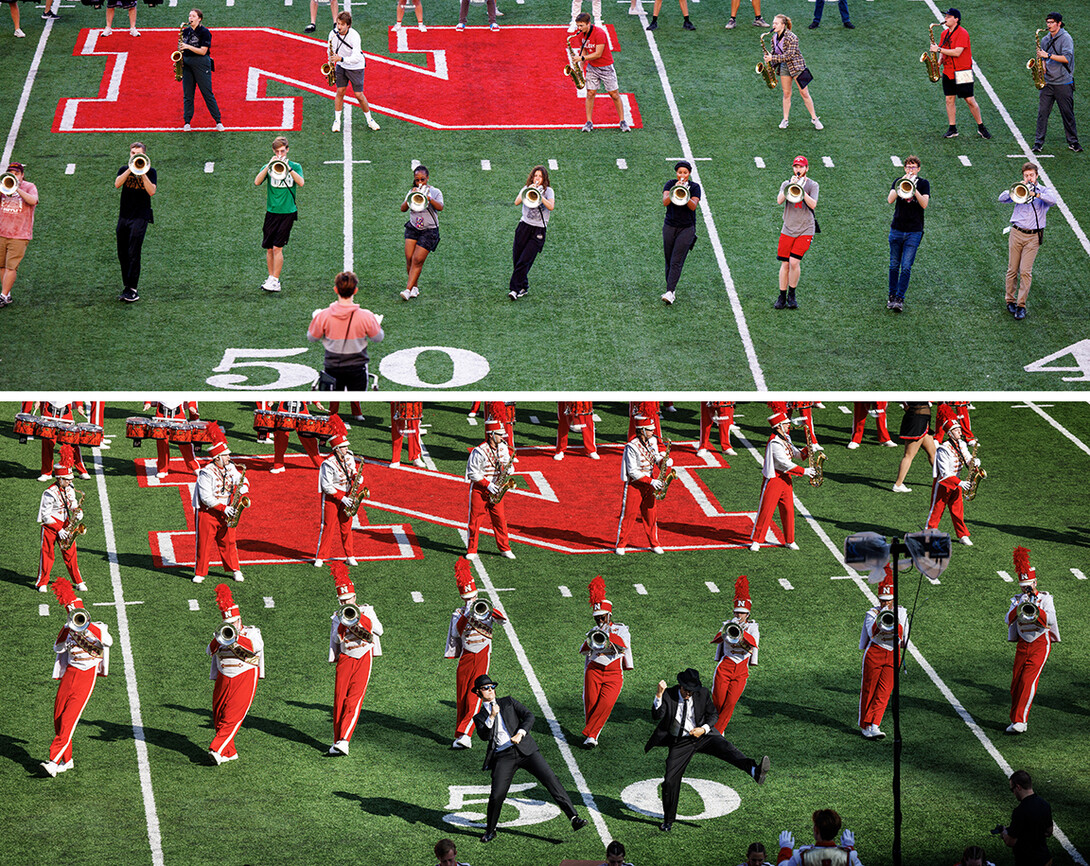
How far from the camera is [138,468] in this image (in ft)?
76.7

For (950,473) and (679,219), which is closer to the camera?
(950,473)

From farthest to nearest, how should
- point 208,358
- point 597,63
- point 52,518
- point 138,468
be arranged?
1. point 597,63
2. point 138,468
3. point 208,358
4. point 52,518

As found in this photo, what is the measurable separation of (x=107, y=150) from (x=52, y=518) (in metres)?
8.18

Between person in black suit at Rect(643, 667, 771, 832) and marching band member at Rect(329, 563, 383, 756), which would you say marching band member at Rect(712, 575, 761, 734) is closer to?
person in black suit at Rect(643, 667, 771, 832)

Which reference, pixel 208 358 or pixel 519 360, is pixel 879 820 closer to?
pixel 519 360

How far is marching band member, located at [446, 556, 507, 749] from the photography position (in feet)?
53.6

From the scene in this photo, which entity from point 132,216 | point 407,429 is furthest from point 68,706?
point 407,429

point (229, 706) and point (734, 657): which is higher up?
point (734, 657)

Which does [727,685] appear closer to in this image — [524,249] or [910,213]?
[910,213]

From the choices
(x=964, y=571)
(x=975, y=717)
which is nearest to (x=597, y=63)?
(x=964, y=571)

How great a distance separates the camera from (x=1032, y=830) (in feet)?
43.4

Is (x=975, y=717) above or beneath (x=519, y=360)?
beneath

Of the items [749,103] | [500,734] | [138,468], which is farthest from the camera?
[749,103]

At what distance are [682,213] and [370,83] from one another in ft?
27.5
